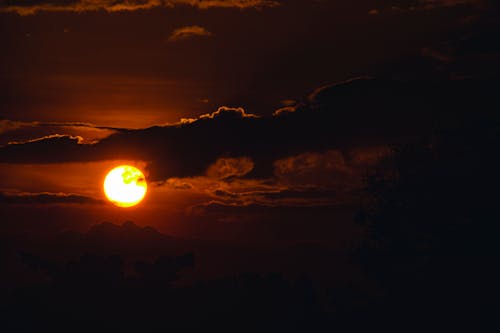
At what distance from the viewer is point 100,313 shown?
229 feet

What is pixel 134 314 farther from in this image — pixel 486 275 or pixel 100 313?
pixel 486 275

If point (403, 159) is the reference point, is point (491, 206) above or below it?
below

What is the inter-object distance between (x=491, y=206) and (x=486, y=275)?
10.00 ft

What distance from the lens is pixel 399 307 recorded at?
38781 millimetres

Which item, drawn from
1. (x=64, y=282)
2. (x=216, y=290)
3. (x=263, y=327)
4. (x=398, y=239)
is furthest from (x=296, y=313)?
(x=64, y=282)

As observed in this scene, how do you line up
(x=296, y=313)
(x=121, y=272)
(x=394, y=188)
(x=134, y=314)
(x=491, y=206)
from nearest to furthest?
(x=491, y=206) → (x=394, y=188) → (x=296, y=313) → (x=134, y=314) → (x=121, y=272)

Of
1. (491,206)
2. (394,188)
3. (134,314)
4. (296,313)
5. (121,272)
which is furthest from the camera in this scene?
(121,272)

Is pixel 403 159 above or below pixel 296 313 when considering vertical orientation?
above

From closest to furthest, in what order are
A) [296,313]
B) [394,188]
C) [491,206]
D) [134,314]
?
[491,206] → [394,188] → [296,313] → [134,314]

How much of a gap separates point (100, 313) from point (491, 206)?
140 feet

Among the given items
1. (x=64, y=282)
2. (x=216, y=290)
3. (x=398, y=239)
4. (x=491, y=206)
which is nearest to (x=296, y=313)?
(x=216, y=290)

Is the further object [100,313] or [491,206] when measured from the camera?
[100,313]

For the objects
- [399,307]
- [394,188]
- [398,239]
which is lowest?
[399,307]

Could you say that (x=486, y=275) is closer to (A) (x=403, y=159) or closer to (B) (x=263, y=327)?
(A) (x=403, y=159)
